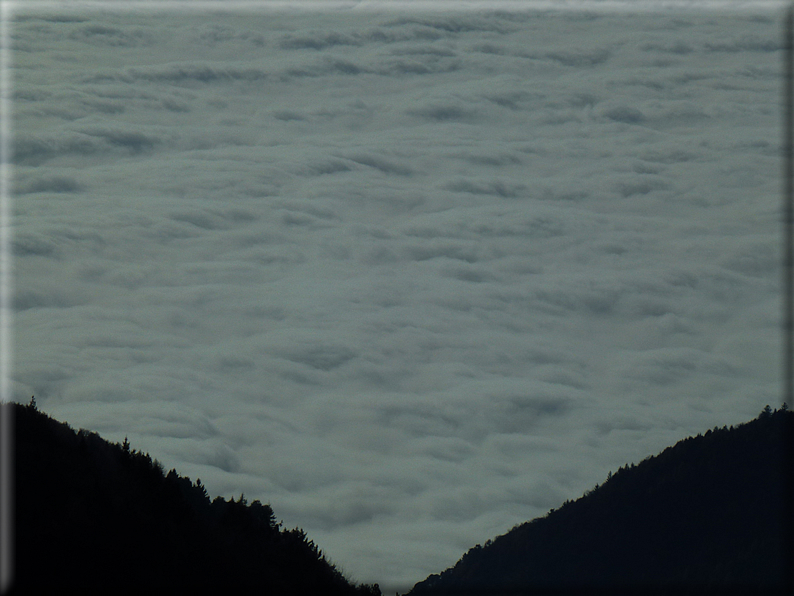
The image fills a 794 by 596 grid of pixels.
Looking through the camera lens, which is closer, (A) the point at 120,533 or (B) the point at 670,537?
(A) the point at 120,533

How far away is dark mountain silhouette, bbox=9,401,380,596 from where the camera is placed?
17.9 feet

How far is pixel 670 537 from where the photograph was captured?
36.4 feet

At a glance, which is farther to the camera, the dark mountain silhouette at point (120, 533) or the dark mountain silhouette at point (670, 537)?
the dark mountain silhouette at point (670, 537)

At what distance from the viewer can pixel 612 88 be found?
48688 mm

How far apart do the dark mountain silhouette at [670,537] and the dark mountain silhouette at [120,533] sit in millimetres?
2238

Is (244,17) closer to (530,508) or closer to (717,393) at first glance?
(717,393)

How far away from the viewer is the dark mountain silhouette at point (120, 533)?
5453 mm

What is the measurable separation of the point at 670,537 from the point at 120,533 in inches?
319

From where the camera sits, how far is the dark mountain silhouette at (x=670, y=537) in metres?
9.92

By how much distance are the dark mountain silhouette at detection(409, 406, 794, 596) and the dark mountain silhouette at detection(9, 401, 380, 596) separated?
224cm

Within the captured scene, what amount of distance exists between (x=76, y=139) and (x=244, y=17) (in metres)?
13.2

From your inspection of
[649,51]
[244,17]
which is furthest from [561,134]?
[244,17]

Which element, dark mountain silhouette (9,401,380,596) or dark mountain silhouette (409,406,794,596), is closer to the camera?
dark mountain silhouette (9,401,380,596)

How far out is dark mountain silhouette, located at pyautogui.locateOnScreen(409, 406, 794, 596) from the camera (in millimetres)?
9922
